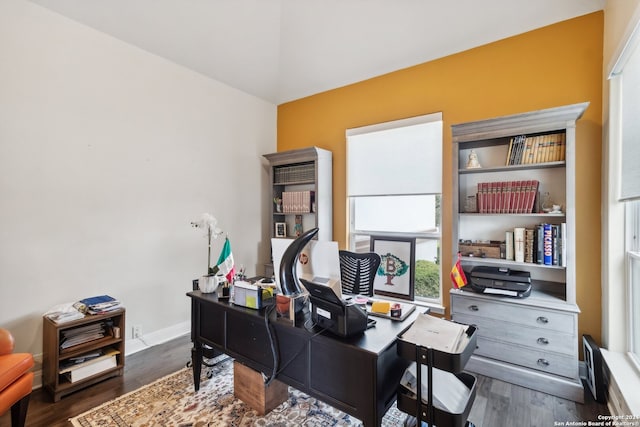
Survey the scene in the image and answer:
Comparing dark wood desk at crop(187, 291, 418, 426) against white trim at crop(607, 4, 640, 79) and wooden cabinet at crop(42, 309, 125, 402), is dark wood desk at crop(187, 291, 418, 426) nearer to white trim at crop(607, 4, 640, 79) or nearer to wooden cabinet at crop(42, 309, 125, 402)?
wooden cabinet at crop(42, 309, 125, 402)

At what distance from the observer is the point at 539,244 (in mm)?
2430

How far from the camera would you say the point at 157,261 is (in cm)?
323

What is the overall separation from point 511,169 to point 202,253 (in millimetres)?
3390

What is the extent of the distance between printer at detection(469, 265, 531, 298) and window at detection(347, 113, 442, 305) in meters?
0.64

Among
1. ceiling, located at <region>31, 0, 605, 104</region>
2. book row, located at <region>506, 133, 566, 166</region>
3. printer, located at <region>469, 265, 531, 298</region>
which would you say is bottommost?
printer, located at <region>469, 265, 531, 298</region>

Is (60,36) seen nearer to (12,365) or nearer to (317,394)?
(12,365)

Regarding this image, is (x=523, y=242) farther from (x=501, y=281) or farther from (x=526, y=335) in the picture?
(x=526, y=335)

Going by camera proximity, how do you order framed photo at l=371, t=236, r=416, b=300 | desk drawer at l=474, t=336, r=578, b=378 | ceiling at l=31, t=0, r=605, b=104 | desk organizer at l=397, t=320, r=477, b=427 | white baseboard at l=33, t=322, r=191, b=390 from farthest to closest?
framed photo at l=371, t=236, r=416, b=300 < white baseboard at l=33, t=322, r=191, b=390 < ceiling at l=31, t=0, r=605, b=104 < desk drawer at l=474, t=336, r=578, b=378 < desk organizer at l=397, t=320, r=477, b=427

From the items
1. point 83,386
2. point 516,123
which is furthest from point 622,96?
point 83,386

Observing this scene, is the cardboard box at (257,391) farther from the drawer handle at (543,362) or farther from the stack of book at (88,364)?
the drawer handle at (543,362)

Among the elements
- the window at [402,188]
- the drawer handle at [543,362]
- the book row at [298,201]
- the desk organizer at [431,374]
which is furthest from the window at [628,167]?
the book row at [298,201]

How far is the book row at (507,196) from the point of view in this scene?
8.24 feet

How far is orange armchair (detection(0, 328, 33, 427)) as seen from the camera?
5.42ft

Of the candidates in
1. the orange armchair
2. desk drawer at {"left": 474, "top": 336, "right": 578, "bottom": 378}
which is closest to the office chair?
the orange armchair
